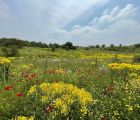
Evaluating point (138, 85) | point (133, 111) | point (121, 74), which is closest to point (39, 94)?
point (133, 111)

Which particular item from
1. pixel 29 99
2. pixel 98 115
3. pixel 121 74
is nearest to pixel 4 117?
pixel 29 99

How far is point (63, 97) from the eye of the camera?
27.5ft

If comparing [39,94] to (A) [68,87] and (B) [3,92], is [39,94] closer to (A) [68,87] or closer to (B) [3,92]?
(A) [68,87]

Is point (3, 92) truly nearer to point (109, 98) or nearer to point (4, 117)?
point (4, 117)

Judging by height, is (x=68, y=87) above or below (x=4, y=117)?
above

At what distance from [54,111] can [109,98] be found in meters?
2.24

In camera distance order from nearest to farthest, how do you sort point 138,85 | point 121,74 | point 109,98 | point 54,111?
point 54,111, point 109,98, point 138,85, point 121,74

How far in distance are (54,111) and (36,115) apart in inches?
21.3

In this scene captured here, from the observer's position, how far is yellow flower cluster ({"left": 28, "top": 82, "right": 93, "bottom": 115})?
811 centimetres

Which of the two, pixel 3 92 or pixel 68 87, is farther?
pixel 3 92

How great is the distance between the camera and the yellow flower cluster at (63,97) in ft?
26.6

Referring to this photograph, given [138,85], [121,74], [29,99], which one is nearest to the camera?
[29,99]

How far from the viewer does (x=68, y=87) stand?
29.5ft

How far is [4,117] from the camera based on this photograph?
27.8 ft
